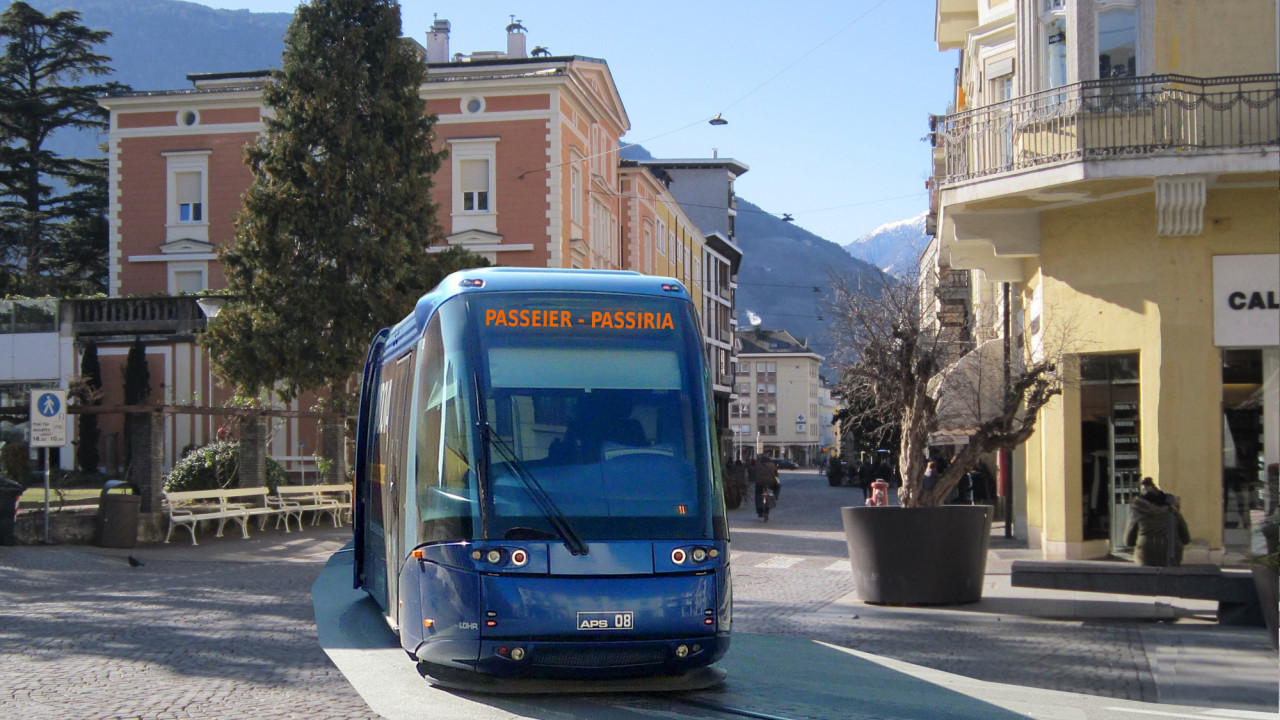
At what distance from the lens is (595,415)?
8.84 meters

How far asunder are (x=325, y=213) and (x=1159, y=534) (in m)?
21.3

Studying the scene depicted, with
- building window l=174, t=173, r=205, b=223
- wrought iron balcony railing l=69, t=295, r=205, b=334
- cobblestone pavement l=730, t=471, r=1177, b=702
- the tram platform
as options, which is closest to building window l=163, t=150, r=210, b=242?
building window l=174, t=173, r=205, b=223

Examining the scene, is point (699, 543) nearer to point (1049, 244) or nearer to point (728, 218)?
point (1049, 244)

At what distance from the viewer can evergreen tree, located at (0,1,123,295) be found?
52.8m

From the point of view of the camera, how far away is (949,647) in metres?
12.3

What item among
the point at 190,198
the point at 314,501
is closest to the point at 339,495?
the point at 314,501

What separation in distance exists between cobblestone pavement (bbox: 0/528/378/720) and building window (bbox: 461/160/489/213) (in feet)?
80.4

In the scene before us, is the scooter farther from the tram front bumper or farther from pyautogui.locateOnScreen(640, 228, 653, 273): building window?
the tram front bumper

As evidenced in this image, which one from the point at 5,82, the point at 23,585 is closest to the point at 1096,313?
the point at 23,585

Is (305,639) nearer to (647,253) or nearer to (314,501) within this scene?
(314,501)

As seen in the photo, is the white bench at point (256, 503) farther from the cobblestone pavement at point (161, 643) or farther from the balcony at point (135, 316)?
the balcony at point (135, 316)

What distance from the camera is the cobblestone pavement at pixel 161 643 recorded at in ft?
28.1

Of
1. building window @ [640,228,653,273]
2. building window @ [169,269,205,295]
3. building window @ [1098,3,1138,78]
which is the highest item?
building window @ [640,228,653,273]

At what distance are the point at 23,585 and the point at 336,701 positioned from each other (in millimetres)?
10051
